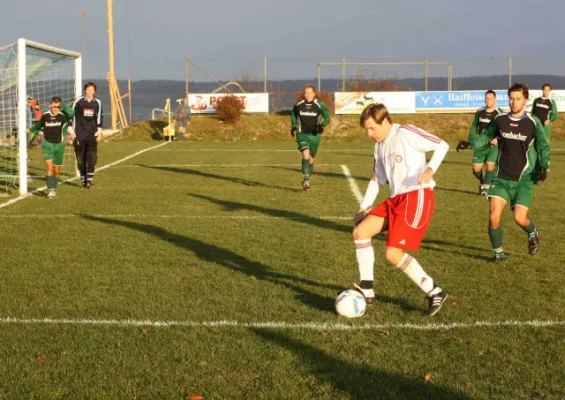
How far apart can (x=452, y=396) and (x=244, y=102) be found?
3428 centimetres

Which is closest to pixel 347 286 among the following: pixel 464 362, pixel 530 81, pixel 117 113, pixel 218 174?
pixel 464 362

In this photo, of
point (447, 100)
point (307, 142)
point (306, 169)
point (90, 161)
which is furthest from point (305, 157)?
point (447, 100)

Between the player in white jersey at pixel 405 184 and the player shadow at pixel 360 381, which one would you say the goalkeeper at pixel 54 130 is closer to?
the player in white jersey at pixel 405 184

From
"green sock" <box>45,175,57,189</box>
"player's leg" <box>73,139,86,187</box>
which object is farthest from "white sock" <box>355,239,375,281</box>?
"player's leg" <box>73,139,86,187</box>


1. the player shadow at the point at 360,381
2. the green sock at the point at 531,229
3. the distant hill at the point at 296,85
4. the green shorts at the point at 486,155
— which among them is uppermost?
the distant hill at the point at 296,85

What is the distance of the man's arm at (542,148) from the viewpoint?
7859 millimetres

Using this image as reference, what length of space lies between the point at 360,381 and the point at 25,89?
1103cm

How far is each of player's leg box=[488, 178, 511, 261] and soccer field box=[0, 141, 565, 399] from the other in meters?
0.18

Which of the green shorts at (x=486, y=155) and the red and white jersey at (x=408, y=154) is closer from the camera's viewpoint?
the red and white jersey at (x=408, y=154)

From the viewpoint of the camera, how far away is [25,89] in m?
13.9

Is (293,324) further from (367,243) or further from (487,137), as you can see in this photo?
(487,137)

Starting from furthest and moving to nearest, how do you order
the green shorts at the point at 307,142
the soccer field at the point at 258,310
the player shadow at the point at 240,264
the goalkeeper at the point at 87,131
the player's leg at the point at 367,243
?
the goalkeeper at the point at 87,131, the green shorts at the point at 307,142, the player shadow at the point at 240,264, the player's leg at the point at 367,243, the soccer field at the point at 258,310

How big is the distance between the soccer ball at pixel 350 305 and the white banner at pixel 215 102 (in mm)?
32345

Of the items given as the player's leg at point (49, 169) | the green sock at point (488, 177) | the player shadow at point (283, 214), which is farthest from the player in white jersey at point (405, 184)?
the player's leg at point (49, 169)
